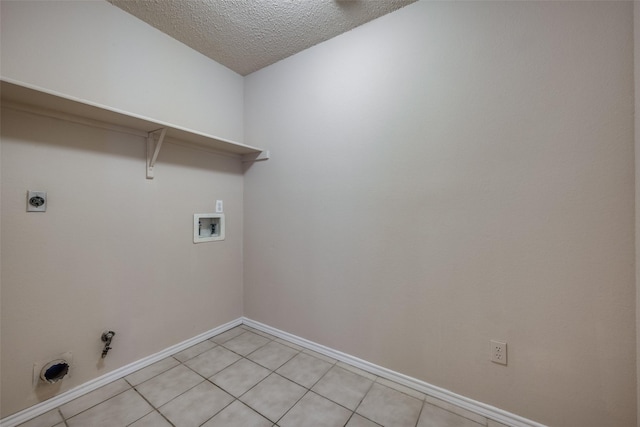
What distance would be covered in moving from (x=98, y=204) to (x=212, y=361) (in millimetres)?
1365

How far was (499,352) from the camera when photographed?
4.57ft

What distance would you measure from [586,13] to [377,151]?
3.83 feet

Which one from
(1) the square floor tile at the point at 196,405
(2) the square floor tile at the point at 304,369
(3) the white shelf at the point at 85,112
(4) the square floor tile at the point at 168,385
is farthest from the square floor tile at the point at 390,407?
(3) the white shelf at the point at 85,112

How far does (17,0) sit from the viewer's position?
132cm

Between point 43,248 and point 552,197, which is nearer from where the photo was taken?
point 552,197

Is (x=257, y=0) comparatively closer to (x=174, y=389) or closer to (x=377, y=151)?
(x=377, y=151)

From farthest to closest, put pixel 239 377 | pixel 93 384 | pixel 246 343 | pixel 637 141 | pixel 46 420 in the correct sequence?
pixel 246 343 < pixel 239 377 < pixel 93 384 < pixel 46 420 < pixel 637 141

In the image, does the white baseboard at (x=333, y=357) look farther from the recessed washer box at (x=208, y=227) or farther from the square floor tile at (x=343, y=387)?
the recessed washer box at (x=208, y=227)

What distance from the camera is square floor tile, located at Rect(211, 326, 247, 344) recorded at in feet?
7.26

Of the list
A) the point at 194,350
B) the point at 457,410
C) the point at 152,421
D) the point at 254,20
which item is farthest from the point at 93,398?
the point at 254,20

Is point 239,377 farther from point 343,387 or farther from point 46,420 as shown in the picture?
point 46,420

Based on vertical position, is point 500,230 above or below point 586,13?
below

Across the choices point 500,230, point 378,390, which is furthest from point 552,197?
point 378,390

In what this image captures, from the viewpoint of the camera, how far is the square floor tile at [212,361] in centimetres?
179
